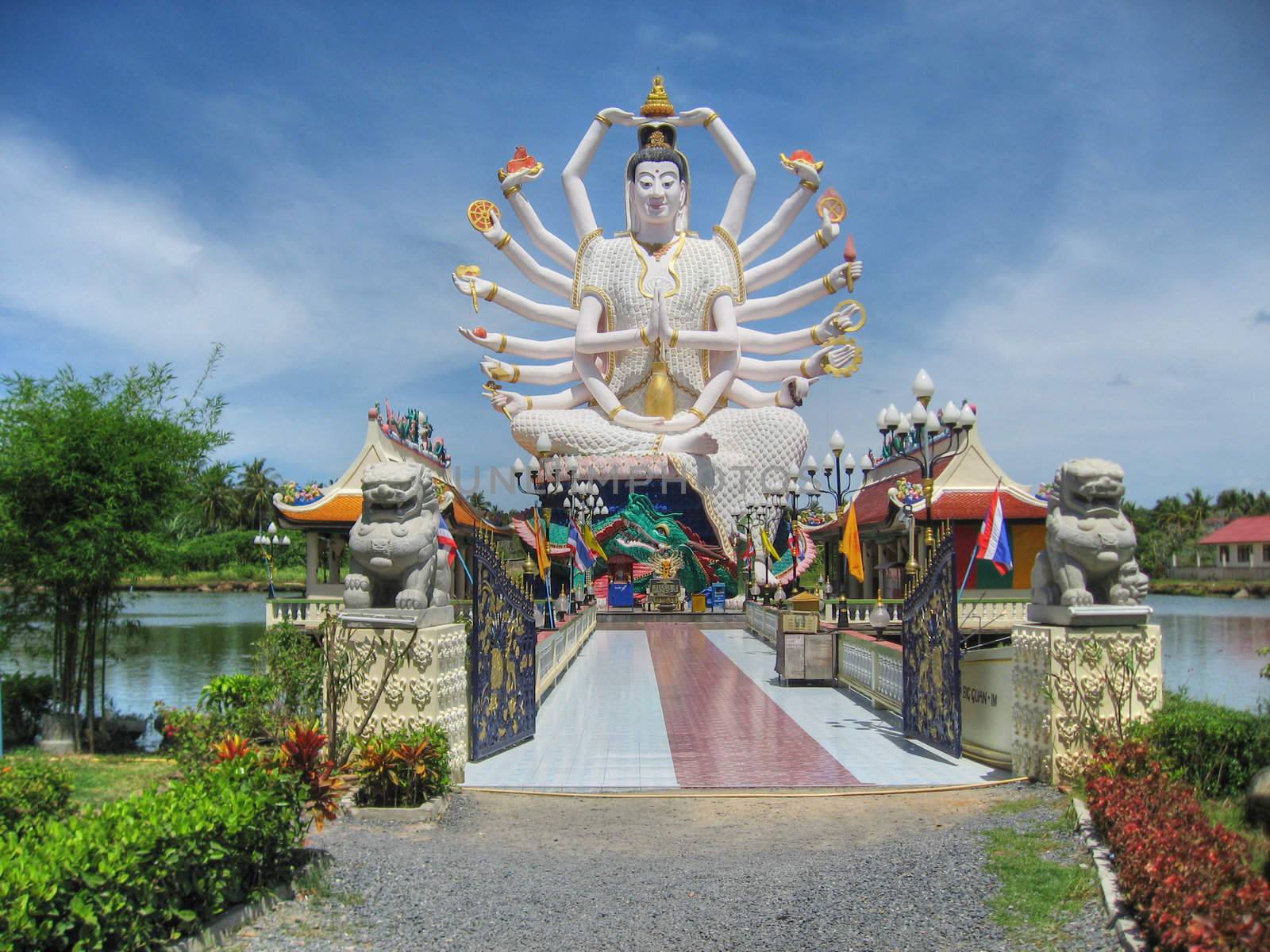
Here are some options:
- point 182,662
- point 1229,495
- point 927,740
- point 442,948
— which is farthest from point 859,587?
point 1229,495

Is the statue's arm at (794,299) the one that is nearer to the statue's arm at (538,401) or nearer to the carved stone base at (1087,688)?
the statue's arm at (538,401)

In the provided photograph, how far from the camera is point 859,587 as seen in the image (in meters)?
36.1

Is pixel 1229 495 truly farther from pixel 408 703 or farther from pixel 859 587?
pixel 408 703

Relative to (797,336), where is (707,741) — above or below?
below

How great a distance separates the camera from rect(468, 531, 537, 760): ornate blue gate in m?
7.96

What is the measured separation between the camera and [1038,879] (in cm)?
491

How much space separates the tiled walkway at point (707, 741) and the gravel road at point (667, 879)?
82cm

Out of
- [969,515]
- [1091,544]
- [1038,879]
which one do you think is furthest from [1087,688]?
[969,515]

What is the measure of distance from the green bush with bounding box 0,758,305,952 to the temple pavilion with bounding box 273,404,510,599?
1621 cm

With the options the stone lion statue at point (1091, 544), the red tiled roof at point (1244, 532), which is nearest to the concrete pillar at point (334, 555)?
the stone lion statue at point (1091, 544)

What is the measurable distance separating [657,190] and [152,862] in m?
29.5

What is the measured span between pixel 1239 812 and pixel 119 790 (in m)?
8.13

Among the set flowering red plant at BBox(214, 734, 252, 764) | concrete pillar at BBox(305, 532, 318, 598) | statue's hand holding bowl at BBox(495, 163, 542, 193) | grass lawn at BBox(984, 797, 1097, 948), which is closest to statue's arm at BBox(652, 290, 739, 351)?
statue's hand holding bowl at BBox(495, 163, 542, 193)

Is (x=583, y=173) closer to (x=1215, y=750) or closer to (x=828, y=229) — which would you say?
(x=828, y=229)
